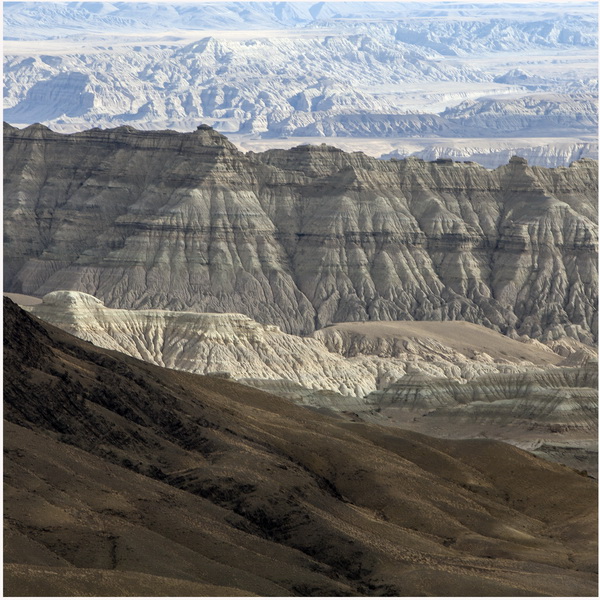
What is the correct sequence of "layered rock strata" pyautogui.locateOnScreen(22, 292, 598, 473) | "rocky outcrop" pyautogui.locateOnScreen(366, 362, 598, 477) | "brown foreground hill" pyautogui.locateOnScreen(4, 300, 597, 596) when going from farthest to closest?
"layered rock strata" pyautogui.locateOnScreen(22, 292, 598, 473) < "rocky outcrop" pyautogui.locateOnScreen(366, 362, 598, 477) < "brown foreground hill" pyautogui.locateOnScreen(4, 300, 597, 596)

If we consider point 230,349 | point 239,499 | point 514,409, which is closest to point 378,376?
point 230,349

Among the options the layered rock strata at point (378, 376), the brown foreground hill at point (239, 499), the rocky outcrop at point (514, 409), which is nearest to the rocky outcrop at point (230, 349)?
the layered rock strata at point (378, 376)

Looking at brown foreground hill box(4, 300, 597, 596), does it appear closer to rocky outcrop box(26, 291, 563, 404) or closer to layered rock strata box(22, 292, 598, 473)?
layered rock strata box(22, 292, 598, 473)

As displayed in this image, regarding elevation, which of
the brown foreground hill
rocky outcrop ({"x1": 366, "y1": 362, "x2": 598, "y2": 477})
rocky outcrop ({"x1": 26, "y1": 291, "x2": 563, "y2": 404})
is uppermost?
rocky outcrop ({"x1": 26, "y1": 291, "x2": 563, "y2": 404})

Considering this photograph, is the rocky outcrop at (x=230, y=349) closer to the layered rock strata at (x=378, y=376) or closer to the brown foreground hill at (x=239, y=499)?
the layered rock strata at (x=378, y=376)

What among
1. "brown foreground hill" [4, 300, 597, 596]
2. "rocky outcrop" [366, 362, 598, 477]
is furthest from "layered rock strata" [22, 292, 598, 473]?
"brown foreground hill" [4, 300, 597, 596]

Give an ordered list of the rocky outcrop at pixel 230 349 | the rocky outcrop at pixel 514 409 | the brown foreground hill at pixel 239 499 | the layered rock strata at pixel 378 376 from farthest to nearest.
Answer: the rocky outcrop at pixel 230 349 < the layered rock strata at pixel 378 376 < the rocky outcrop at pixel 514 409 < the brown foreground hill at pixel 239 499

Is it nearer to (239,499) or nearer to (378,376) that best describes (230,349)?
(378,376)

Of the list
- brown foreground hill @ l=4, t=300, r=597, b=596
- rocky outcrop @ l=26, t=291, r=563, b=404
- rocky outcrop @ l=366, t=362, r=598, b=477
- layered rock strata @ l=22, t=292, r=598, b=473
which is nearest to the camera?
brown foreground hill @ l=4, t=300, r=597, b=596
